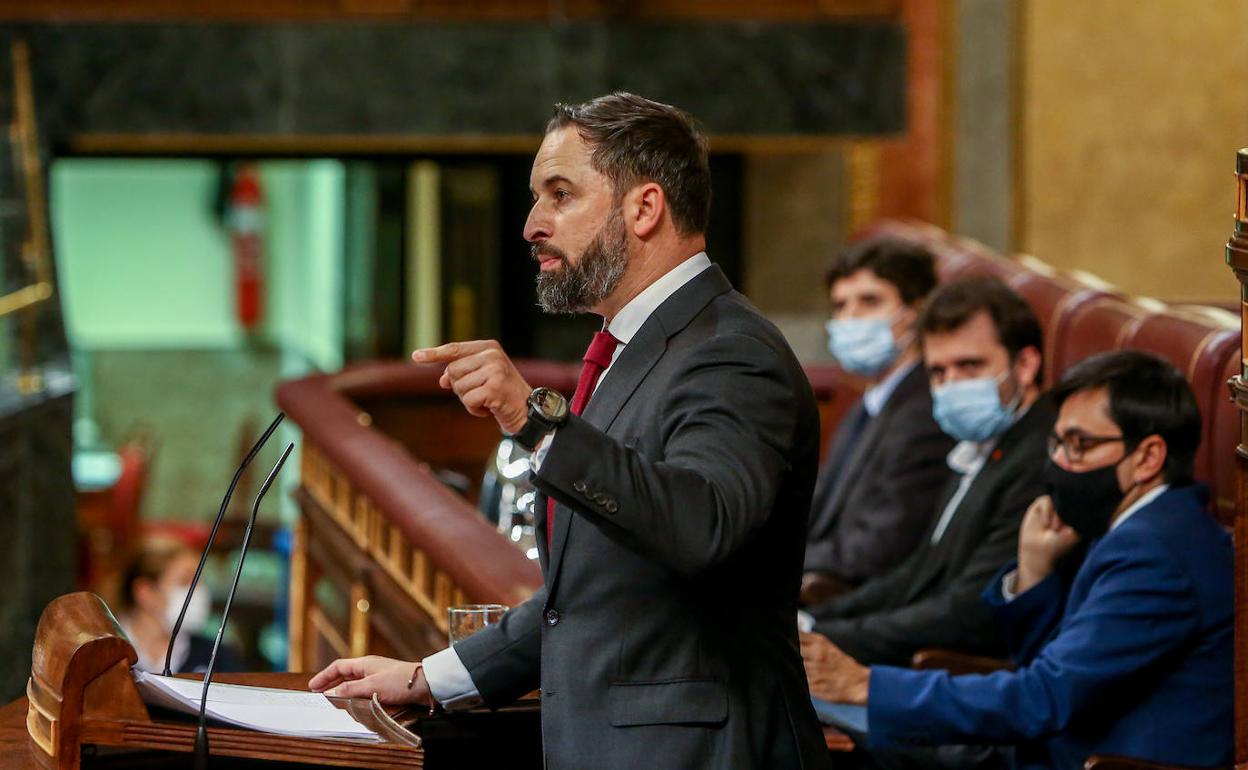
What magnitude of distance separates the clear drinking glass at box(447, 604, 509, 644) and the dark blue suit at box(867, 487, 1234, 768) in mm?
786

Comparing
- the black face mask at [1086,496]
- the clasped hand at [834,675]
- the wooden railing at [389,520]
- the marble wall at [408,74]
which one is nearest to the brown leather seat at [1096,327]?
the black face mask at [1086,496]

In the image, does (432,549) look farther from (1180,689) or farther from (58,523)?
(58,523)

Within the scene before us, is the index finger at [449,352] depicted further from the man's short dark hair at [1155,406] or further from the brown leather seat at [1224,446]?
the brown leather seat at [1224,446]

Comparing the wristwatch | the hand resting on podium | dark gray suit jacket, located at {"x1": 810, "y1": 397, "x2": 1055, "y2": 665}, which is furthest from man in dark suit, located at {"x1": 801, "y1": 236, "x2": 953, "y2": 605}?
the wristwatch

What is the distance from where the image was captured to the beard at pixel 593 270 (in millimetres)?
2035

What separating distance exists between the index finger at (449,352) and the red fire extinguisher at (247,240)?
1345 centimetres

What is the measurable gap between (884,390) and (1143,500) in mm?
1670

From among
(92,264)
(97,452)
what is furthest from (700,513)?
(92,264)

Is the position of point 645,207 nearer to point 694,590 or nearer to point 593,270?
point 593,270

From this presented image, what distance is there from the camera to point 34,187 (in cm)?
674

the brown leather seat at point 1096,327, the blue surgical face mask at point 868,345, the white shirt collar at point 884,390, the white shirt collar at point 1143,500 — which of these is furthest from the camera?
the blue surgical face mask at point 868,345

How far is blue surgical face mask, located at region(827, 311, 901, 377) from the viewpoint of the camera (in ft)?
15.7

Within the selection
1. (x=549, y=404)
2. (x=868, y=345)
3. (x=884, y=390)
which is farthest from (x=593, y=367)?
(x=868, y=345)

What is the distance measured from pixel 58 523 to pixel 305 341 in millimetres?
8404
